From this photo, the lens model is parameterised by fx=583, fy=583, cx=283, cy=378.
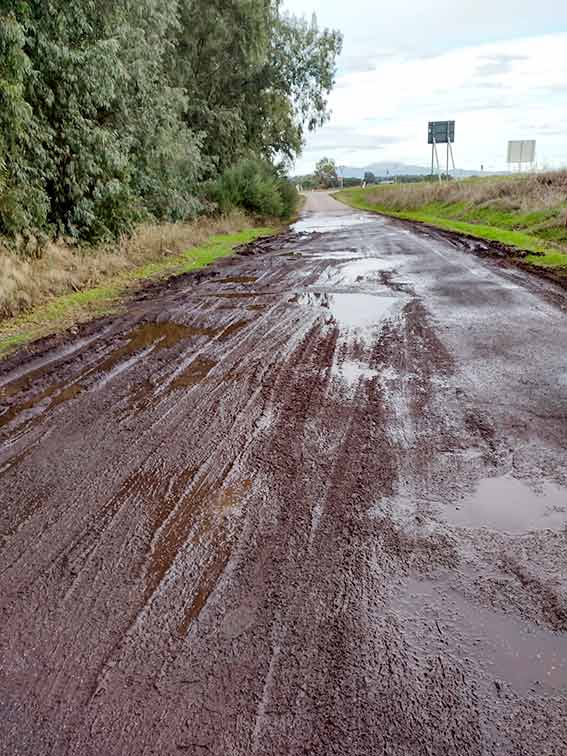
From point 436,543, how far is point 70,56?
1140 centimetres

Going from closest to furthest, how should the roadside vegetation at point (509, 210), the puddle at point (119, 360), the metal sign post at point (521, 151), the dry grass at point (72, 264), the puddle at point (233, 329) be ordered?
the puddle at point (119, 360)
the puddle at point (233, 329)
the dry grass at point (72, 264)
the roadside vegetation at point (509, 210)
the metal sign post at point (521, 151)

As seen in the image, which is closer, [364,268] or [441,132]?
[364,268]

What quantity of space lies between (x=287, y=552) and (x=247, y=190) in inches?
915

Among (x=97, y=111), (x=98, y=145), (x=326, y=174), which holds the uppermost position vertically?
(x=97, y=111)

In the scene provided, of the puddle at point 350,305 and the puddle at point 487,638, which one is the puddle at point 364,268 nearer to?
the puddle at point 350,305

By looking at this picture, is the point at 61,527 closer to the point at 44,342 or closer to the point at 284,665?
the point at 284,665

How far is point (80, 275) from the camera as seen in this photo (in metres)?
10.3

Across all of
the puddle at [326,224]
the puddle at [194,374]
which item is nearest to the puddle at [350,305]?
the puddle at [194,374]

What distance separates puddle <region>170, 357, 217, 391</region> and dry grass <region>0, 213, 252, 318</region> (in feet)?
12.3

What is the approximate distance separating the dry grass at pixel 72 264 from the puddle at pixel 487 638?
289 inches

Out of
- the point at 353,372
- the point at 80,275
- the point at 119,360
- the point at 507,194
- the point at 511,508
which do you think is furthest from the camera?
the point at 507,194

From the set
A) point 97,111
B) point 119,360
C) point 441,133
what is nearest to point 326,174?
point 441,133

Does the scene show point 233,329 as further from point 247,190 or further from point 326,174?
point 326,174

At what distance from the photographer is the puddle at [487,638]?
2127 millimetres
